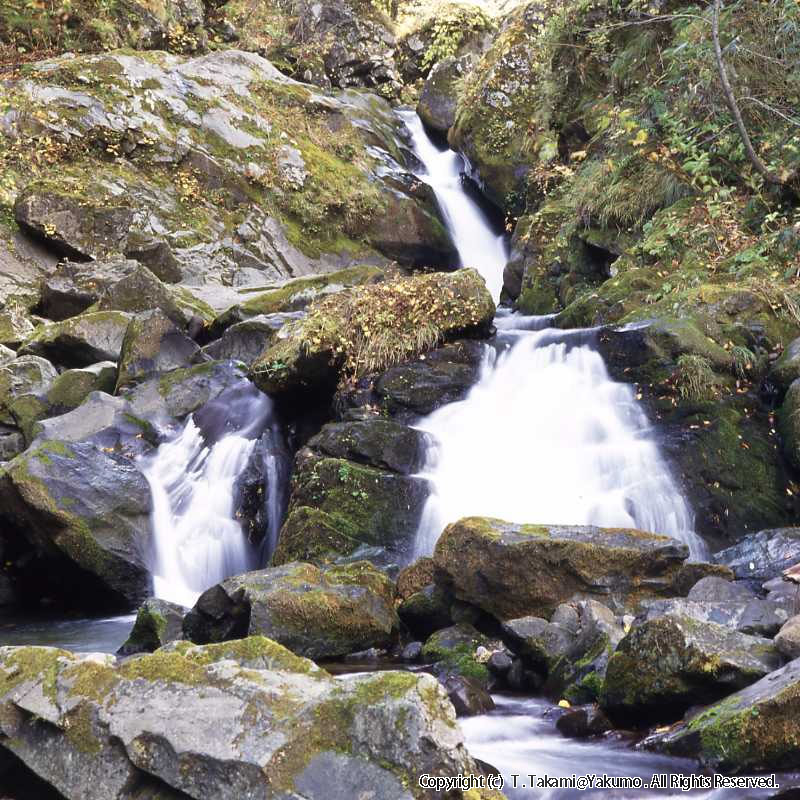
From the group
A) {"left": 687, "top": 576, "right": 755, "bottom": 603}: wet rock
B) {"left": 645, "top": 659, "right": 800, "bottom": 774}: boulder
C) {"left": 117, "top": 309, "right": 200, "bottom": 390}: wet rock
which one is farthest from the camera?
{"left": 117, "top": 309, "right": 200, "bottom": 390}: wet rock

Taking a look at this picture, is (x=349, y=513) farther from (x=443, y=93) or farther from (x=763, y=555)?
(x=443, y=93)

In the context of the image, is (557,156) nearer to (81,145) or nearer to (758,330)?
(758,330)

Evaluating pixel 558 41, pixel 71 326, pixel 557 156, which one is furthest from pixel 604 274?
pixel 71 326

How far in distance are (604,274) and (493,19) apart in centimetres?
1594

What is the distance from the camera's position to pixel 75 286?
13641mm

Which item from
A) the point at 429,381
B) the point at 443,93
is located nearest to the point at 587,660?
the point at 429,381

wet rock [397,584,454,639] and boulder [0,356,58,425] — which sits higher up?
boulder [0,356,58,425]

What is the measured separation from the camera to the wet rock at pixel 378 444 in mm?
8219

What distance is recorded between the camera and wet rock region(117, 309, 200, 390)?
36.4 feet

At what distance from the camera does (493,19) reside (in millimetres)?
25328

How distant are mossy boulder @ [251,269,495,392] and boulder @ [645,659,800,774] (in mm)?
6135

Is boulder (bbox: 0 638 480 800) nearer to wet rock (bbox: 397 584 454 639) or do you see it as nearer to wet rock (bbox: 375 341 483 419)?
wet rock (bbox: 397 584 454 639)

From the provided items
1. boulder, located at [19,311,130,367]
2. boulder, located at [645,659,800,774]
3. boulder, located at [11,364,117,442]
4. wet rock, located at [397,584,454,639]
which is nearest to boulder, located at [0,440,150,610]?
boulder, located at [11,364,117,442]

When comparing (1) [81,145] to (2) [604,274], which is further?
(1) [81,145]
